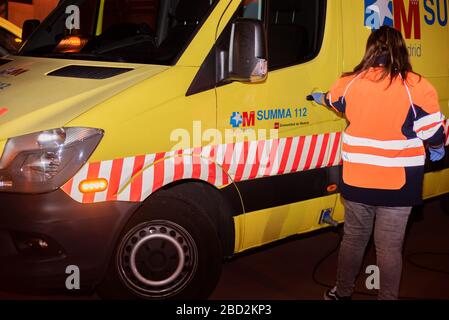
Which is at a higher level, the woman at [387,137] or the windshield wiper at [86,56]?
the windshield wiper at [86,56]

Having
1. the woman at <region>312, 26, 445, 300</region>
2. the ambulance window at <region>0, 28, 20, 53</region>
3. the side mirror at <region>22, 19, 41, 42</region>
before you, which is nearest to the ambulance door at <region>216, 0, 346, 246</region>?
the woman at <region>312, 26, 445, 300</region>

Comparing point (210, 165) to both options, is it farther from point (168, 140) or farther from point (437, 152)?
point (437, 152)

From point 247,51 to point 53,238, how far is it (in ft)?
4.97

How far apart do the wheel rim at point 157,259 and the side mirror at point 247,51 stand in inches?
38.3

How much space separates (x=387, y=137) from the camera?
386cm

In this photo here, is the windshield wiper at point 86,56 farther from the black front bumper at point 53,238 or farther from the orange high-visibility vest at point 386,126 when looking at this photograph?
the orange high-visibility vest at point 386,126

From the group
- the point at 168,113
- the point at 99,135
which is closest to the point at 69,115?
the point at 99,135

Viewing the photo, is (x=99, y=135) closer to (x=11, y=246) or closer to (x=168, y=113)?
(x=168, y=113)

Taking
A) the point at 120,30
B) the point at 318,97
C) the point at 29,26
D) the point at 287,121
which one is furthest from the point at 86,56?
the point at 29,26

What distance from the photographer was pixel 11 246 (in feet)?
12.1

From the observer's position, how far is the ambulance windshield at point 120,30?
4301 millimetres

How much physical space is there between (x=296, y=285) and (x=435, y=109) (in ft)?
5.83

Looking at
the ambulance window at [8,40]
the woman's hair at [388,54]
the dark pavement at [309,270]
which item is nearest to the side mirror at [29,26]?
the dark pavement at [309,270]

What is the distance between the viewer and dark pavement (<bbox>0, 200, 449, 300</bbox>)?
4.82 meters
